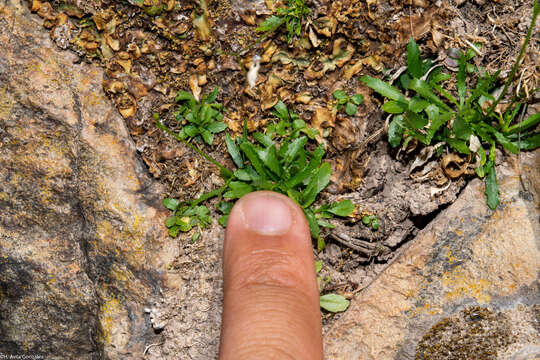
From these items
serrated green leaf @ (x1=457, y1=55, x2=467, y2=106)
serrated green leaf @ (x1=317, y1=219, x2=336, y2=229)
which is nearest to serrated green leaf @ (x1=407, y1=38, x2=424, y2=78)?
serrated green leaf @ (x1=457, y1=55, x2=467, y2=106)

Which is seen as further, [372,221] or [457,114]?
[372,221]

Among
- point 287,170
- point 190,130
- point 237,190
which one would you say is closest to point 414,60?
point 287,170

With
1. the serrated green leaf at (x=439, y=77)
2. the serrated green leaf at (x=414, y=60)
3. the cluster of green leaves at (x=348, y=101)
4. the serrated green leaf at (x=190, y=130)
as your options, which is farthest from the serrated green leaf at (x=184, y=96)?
the serrated green leaf at (x=439, y=77)

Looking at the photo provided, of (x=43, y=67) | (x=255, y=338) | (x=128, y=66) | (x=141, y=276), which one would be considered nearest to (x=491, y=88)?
(x=255, y=338)

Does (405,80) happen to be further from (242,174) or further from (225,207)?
(225,207)

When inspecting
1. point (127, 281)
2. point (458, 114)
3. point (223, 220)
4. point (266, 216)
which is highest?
point (458, 114)

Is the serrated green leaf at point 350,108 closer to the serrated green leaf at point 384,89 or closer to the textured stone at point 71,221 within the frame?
the serrated green leaf at point 384,89
